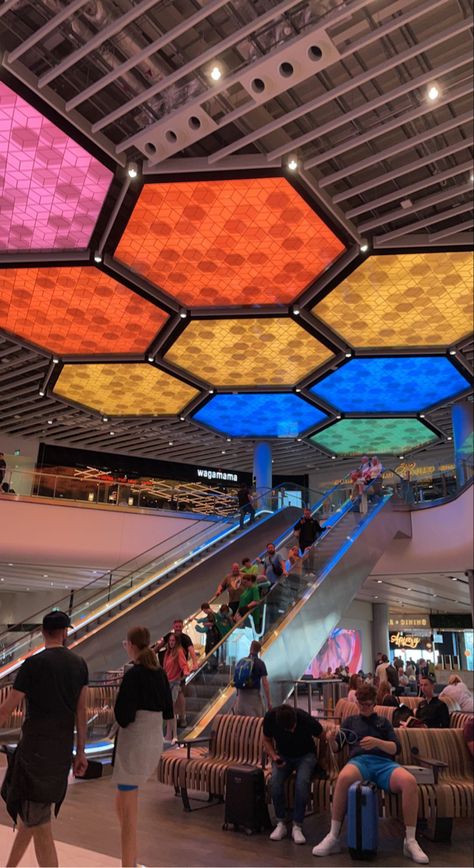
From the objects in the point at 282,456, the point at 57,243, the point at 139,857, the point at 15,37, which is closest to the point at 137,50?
the point at 15,37

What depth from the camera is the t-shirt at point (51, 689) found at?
3084 millimetres

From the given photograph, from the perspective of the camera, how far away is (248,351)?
14922mm

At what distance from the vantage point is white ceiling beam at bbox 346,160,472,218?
8.83 meters

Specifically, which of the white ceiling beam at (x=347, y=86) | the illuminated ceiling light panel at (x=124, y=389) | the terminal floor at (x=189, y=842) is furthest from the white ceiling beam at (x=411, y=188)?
the terminal floor at (x=189, y=842)

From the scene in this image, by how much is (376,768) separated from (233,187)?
7.70m

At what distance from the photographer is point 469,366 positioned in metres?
15.1

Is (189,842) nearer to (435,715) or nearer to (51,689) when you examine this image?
(51,689)

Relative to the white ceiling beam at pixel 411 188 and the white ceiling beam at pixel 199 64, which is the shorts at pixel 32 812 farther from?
the white ceiling beam at pixel 411 188

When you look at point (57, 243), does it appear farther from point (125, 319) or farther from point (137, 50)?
point (137, 50)

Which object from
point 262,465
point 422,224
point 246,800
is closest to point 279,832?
point 246,800

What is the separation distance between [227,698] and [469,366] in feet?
35.4

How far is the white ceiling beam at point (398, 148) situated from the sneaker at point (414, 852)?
7649 mm

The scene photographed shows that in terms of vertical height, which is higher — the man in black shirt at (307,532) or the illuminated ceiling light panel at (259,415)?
the illuminated ceiling light panel at (259,415)

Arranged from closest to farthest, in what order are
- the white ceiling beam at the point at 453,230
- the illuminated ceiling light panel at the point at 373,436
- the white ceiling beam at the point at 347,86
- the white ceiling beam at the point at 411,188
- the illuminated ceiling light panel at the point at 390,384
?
the white ceiling beam at the point at 347,86 < the white ceiling beam at the point at 411,188 < the white ceiling beam at the point at 453,230 < the illuminated ceiling light panel at the point at 390,384 < the illuminated ceiling light panel at the point at 373,436
